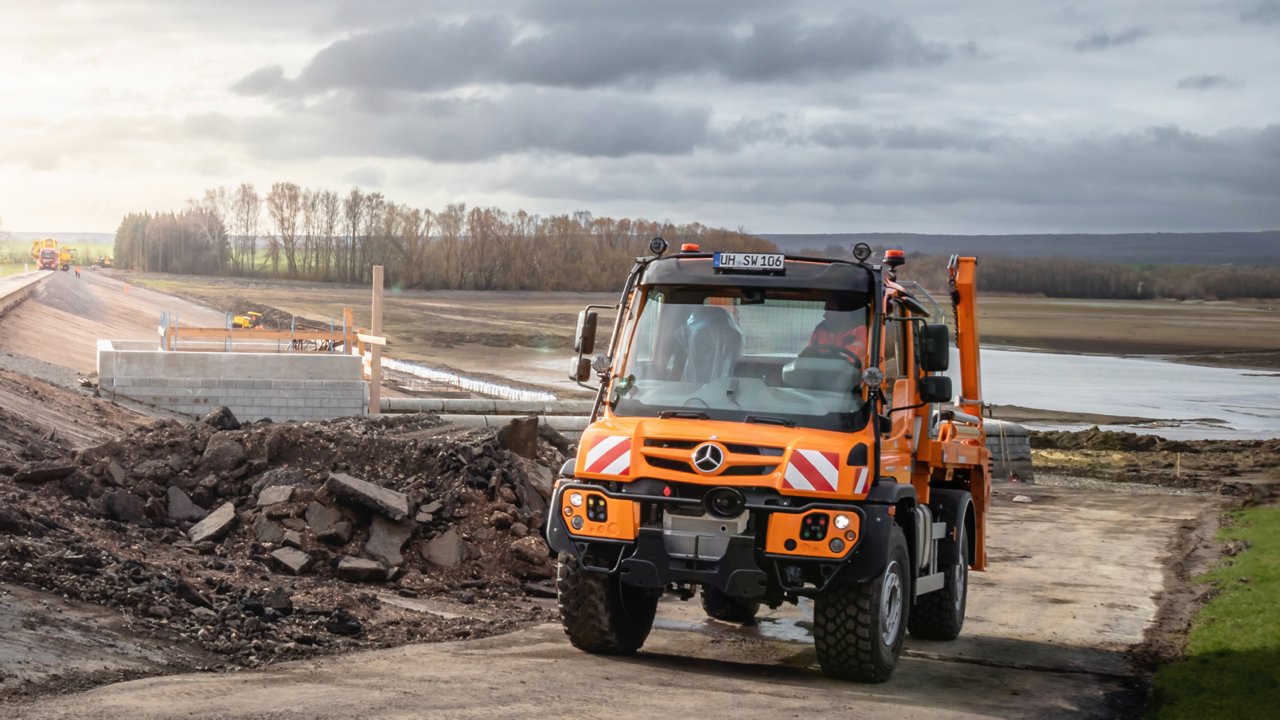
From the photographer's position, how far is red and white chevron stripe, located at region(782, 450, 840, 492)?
30.5ft

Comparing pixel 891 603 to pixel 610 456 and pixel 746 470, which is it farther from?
pixel 610 456

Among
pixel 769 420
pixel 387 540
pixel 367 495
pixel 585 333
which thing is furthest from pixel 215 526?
pixel 769 420

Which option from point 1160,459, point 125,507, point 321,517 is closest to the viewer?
point 321,517

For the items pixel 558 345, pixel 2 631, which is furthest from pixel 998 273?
pixel 2 631

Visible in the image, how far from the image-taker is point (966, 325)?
14.7 m

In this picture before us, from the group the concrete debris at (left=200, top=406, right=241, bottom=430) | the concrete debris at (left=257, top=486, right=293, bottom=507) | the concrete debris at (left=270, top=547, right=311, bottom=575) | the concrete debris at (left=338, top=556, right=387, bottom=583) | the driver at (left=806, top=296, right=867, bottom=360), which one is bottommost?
the concrete debris at (left=338, top=556, right=387, bottom=583)

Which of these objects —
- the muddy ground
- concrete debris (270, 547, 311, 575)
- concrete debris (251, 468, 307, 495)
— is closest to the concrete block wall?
the muddy ground

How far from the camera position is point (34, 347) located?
38.8 metres

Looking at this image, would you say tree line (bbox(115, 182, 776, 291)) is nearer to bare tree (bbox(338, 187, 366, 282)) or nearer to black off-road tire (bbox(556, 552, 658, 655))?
bare tree (bbox(338, 187, 366, 282))

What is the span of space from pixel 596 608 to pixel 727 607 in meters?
2.73

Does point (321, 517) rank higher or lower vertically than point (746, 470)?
lower

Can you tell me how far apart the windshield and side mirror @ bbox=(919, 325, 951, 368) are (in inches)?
20.6

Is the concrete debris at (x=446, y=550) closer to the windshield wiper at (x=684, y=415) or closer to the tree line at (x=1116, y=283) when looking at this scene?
the windshield wiper at (x=684, y=415)

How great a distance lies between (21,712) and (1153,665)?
28.4 feet
